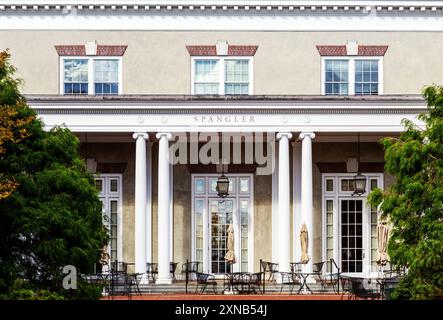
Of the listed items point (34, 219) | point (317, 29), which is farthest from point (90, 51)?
point (34, 219)

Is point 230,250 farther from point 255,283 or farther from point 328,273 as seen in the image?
point 328,273

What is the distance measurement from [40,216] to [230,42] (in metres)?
15.9

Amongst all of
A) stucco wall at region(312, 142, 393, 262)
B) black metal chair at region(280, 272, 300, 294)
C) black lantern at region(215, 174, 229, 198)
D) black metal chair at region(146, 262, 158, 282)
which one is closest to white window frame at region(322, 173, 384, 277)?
stucco wall at region(312, 142, 393, 262)

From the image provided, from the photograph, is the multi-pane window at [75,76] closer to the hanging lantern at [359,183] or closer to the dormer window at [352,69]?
the dormer window at [352,69]

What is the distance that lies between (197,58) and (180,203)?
5318 mm

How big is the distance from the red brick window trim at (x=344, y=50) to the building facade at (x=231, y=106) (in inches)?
2.0

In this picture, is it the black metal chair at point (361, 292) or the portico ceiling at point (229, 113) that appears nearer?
the black metal chair at point (361, 292)

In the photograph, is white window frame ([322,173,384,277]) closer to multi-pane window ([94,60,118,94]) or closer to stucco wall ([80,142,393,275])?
stucco wall ([80,142,393,275])

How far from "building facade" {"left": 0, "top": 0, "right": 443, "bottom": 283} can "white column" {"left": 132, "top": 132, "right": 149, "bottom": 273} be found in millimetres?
47

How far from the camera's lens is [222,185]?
27500 mm

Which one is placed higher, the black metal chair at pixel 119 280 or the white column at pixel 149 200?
the white column at pixel 149 200

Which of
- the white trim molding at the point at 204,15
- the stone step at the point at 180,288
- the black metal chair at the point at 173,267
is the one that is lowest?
the stone step at the point at 180,288

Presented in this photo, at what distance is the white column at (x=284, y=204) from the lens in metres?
25.9

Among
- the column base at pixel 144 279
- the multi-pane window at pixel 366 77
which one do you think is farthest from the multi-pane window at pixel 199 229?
the multi-pane window at pixel 366 77
